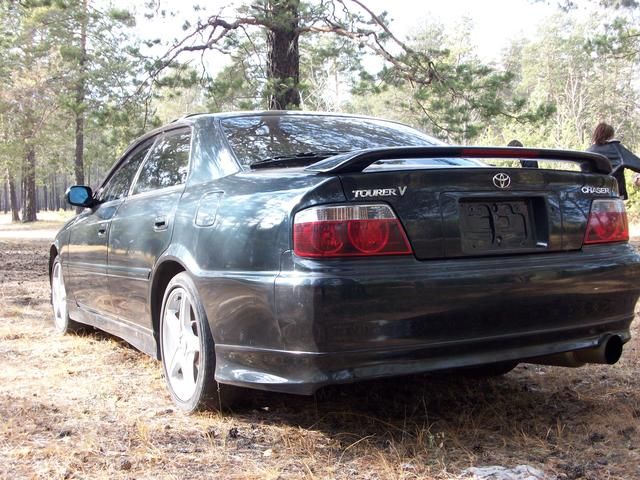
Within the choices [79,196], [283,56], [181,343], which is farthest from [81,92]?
[181,343]

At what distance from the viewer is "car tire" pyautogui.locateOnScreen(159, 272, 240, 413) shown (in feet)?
9.96

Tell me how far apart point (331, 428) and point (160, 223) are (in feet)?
4.64

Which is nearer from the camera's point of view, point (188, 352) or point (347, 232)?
point (347, 232)

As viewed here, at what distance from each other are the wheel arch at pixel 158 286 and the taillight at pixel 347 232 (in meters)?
1.10

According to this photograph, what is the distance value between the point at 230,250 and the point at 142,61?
9.38 m

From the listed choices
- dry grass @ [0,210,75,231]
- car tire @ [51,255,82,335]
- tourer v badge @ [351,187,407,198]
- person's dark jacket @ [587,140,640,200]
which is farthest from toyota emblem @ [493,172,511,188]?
dry grass @ [0,210,75,231]

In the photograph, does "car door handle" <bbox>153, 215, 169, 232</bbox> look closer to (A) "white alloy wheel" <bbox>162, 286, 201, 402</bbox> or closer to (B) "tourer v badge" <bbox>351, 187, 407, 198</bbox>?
(A) "white alloy wheel" <bbox>162, 286, 201, 402</bbox>

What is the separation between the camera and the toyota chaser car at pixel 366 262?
2.50m

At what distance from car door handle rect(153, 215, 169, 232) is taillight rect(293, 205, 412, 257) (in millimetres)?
1151

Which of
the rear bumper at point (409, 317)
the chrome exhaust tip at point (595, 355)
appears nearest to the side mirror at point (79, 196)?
the rear bumper at point (409, 317)

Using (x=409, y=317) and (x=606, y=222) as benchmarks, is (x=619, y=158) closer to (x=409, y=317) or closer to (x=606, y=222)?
(x=606, y=222)

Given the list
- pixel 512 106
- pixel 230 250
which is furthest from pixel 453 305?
pixel 512 106

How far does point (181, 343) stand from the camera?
3383 mm

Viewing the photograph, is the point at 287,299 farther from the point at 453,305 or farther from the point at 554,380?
the point at 554,380
